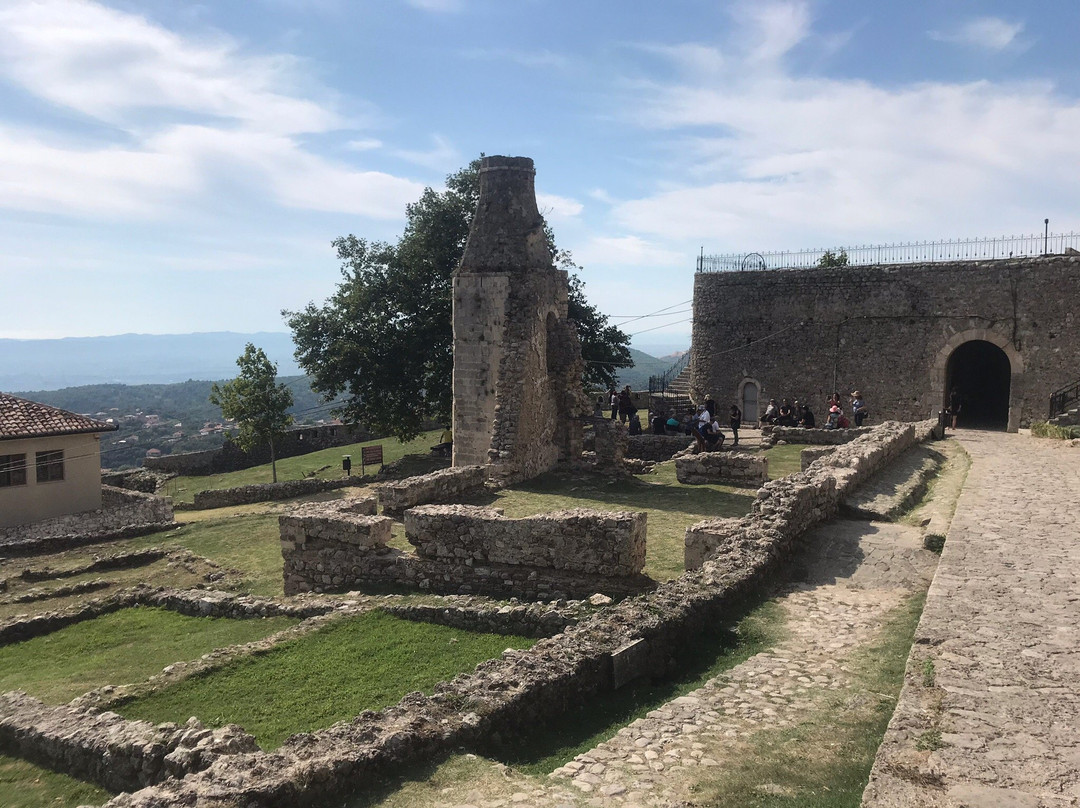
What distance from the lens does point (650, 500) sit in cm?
1705

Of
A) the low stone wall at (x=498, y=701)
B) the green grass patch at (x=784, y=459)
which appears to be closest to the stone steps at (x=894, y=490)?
the green grass patch at (x=784, y=459)

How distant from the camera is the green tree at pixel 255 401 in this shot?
31.8 meters

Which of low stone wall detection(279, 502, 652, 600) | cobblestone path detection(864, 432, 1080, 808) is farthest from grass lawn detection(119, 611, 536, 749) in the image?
cobblestone path detection(864, 432, 1080, 808)

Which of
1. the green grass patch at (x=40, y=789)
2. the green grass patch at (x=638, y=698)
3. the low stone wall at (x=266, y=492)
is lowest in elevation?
the low stone wall at (x=266, y=492)

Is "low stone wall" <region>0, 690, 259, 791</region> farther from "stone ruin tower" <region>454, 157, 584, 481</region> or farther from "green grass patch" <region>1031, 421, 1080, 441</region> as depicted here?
"green grass patch" <region>1031, 421, 1080, 441</region>

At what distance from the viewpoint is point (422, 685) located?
309 inches

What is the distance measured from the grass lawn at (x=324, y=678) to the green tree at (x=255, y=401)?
2363 cm

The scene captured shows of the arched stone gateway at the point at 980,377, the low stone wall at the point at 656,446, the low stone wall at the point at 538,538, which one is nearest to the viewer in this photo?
the low stone wall at the point at 538,538

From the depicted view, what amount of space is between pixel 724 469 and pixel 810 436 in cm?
683

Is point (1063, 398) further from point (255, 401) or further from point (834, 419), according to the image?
point (255, 401)

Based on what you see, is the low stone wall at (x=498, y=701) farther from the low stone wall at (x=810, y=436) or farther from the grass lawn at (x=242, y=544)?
the low stone wall at (x=810, y=436)

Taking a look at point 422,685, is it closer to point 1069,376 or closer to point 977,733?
point 977,733

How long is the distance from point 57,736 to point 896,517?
412 inches

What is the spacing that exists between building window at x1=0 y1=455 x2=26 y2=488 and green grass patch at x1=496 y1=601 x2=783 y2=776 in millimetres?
24405
